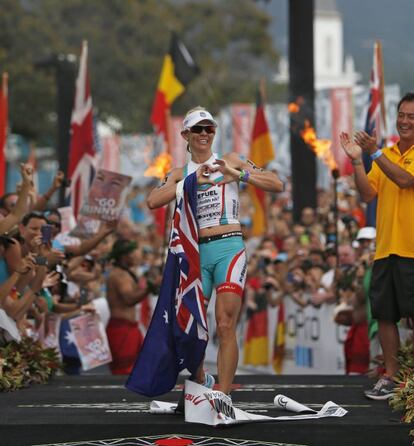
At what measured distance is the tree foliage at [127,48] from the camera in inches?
2815

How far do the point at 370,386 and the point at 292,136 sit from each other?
423 inches

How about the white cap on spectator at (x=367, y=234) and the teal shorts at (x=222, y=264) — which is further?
the white cap on spectator at (x=367, y=234)

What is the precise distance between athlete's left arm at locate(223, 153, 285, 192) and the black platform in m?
1.41

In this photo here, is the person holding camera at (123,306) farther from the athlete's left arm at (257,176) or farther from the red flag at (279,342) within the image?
the athlete's left arm at (257,176)

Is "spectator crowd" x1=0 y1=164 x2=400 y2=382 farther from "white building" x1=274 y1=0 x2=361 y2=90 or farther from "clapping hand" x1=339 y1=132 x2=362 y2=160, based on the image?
"white building" x1=274 y1=0 x2=361 y2=90

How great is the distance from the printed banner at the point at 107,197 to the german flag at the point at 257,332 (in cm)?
477

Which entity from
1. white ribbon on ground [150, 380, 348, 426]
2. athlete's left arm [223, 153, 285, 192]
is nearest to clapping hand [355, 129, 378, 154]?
athlete's left arm [223, 153, 285, 192]

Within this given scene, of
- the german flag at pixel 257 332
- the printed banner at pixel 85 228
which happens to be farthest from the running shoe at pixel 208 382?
the german flag at pixel 257 332

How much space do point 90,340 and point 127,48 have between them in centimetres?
7489

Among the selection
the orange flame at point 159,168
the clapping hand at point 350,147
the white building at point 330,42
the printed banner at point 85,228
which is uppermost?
the white building at point 330,42

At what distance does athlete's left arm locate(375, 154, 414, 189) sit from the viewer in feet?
33.0

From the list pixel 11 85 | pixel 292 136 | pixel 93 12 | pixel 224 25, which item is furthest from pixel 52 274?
pixel 224 25

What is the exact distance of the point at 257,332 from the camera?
1952 cm

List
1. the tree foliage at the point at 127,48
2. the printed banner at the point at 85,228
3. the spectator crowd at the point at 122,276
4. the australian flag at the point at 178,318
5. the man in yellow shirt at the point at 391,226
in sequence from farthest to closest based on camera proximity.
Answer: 1. the tree foliage at the point at 127,48
2. the printed banner at the point at 85,228
3. the spectator crowd at the point at 122,276
4. the man in yellow shirt at the point at 391,226
5. the australian flag at the point at 178,318
